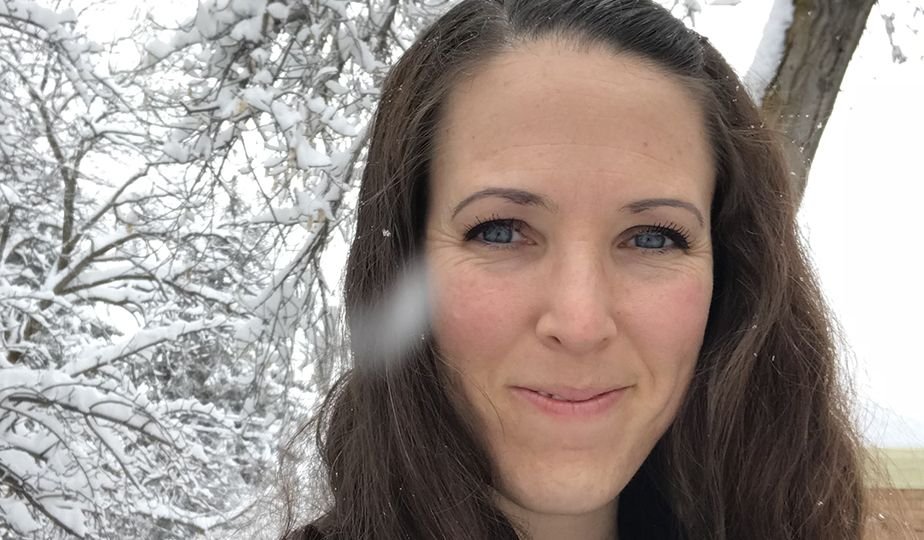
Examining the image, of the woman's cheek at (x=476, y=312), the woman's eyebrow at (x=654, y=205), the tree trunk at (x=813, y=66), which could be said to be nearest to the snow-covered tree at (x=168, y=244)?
the tree trunk at (x=813, y=66)

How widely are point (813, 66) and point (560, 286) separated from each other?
1967 mm

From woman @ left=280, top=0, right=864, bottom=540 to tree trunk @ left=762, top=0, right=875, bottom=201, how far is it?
1322mm

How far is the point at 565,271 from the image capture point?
108 centimetres

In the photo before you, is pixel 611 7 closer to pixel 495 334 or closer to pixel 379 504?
pixel 495 334

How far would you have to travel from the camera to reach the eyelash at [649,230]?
1142 millimetres

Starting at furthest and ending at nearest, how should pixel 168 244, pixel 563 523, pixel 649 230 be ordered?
1. pixel 168 244
2. pixel 563 523
3. pixel 649 230

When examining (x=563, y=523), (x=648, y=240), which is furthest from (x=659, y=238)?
(x=563, y=523)

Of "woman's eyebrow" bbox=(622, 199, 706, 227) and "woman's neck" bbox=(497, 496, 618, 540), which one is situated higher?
"woman's eyebrow" bbox=(622, 199, 706, 227)

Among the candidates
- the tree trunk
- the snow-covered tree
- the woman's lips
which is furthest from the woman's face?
the tree trunk

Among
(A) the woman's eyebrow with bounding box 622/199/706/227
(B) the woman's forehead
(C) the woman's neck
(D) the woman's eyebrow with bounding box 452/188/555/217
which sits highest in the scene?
(B) the woman's forehead

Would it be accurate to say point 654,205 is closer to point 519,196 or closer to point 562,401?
point 519,196

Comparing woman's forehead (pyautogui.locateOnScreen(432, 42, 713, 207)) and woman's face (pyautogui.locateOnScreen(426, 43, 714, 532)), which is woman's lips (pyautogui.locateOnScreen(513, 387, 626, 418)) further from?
woman's forehead (pyautogui.locateOnScreen(432, 42, 713, 207))

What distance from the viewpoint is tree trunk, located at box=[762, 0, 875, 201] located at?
2.62 m

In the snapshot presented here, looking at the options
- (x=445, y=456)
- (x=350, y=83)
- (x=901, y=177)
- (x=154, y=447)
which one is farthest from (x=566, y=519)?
(x=901, y=177)
